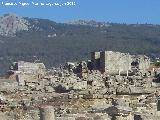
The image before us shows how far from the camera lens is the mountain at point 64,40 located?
13312 cm

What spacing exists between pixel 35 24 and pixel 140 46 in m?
62.0

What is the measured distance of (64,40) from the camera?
16175cm

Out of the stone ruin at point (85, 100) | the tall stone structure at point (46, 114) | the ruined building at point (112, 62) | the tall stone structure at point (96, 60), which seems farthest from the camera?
the tall stone structure at point (96, 60)

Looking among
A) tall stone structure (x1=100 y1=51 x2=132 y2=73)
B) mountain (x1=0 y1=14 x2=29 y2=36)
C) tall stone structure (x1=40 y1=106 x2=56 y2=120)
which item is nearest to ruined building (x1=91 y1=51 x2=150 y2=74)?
tall stone structure (x1=100 y1=51 x2=132 y2=73)

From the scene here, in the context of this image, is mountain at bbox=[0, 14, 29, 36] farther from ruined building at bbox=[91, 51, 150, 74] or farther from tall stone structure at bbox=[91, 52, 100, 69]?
ruined building at bbox=[91, 51, 150, 74]

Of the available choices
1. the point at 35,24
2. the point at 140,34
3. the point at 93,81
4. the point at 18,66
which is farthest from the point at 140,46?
the point at 93,81

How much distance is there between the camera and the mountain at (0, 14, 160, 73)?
133m

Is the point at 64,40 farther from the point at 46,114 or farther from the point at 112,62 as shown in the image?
the point at 46,114

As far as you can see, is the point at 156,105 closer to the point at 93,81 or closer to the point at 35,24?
the point at 93,81

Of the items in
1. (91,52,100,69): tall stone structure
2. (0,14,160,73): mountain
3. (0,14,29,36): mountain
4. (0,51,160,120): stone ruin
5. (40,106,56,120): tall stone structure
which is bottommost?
(0,14,160,73): mountain

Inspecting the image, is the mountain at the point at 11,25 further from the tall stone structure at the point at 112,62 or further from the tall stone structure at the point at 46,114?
the tall stone structure at the point at 46,114

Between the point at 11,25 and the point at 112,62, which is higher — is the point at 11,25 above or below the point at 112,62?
below

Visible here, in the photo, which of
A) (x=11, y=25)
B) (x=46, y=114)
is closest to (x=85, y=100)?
(x=46, y=114)

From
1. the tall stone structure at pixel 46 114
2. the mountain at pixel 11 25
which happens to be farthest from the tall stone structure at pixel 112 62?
the mountain at pixel 11 25
